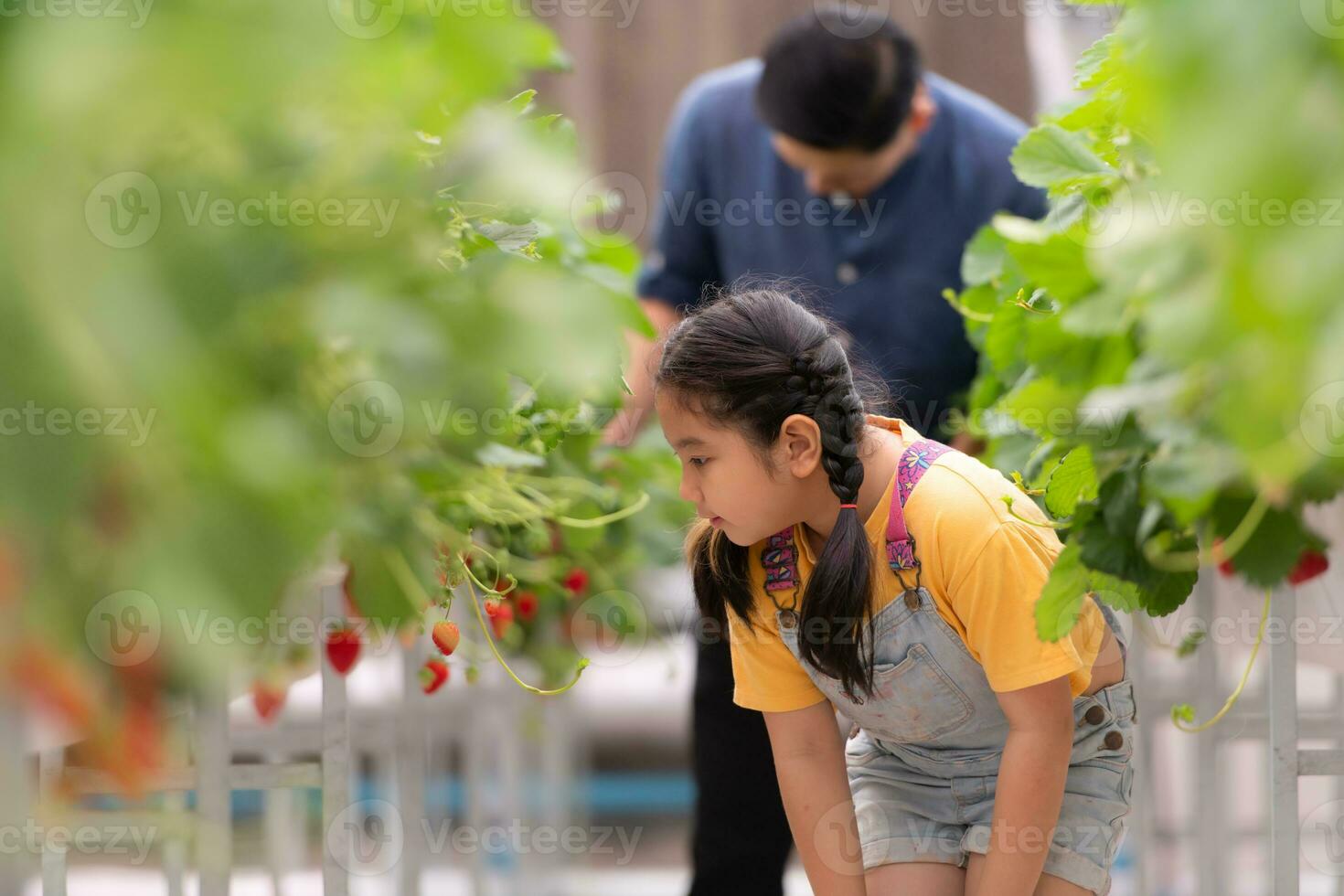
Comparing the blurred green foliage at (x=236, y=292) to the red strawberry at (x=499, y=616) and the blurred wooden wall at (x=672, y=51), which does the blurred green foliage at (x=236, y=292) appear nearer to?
the red strawberry at (x=499, y=616)

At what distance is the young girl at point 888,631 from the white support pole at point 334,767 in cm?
33

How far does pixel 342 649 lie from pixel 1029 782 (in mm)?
555

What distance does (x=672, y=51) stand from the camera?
273 cm

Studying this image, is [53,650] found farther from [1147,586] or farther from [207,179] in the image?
[1147,586]

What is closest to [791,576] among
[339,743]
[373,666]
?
[339,743]

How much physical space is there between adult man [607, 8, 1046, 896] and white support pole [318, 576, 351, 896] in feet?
1.45

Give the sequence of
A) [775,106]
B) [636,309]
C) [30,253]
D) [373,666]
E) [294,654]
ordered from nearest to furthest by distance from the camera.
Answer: [30,253], [636,309], [294,654], [775,106], [373,666]

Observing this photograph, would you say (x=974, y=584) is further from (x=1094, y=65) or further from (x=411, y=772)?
(x=411, y=772)

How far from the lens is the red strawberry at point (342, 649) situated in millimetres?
1119

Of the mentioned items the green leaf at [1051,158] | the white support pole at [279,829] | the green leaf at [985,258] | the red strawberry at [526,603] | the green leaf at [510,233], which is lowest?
the white support pole at [279,829]

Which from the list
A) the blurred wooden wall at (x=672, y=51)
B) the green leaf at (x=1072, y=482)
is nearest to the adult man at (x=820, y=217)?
the green leaf at (x=1072, y=482)

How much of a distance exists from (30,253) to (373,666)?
255 cm

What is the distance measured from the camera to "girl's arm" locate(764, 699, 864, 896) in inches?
42.5

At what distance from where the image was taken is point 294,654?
1.36m
